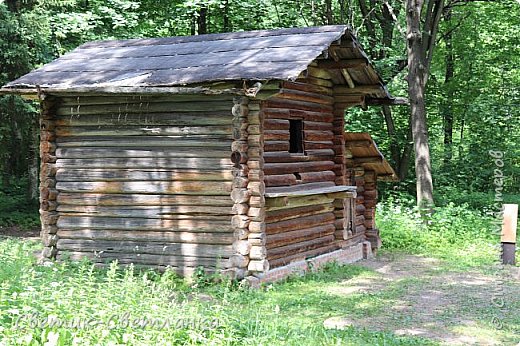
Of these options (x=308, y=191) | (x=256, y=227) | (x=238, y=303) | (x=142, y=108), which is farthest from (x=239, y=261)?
(x=142, y=108)

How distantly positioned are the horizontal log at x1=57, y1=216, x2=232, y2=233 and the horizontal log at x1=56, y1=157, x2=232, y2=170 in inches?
36.6

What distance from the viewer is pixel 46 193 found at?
12.3 metres

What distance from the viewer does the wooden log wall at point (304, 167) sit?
11727 mm

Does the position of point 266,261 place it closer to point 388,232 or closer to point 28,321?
point 28,321

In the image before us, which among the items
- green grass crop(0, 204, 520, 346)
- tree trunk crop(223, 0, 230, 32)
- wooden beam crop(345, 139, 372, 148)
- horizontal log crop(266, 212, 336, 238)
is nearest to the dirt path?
green grass crop(0, 204, 520, 346)

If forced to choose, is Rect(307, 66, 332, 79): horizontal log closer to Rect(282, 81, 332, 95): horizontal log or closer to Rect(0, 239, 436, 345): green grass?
Rect(282, 81, 332, 95): horizontal log

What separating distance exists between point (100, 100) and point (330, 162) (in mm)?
4943

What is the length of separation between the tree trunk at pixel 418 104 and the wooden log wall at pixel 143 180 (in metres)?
8.93

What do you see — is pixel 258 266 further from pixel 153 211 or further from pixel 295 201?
pixel 153 211

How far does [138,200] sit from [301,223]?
3154mm

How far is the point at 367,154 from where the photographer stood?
15.4m

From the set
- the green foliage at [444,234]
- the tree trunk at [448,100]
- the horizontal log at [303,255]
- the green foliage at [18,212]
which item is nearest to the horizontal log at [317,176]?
the horizontal log at [303,255]

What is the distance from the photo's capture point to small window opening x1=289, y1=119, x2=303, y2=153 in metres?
12.9

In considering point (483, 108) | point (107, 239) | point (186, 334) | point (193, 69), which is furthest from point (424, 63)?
point (186, 334)
